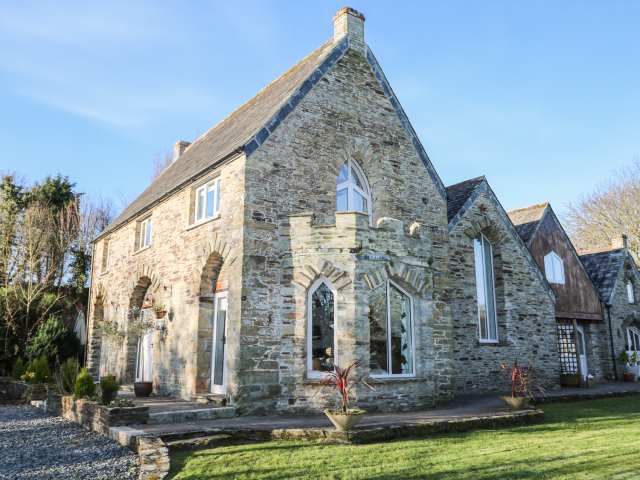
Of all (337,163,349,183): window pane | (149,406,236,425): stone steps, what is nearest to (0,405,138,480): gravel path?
(149,406,236,425): stone steps

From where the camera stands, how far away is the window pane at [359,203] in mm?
14461

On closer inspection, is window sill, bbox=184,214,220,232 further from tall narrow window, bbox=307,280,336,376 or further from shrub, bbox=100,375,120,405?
shrub, bbox=100,375,120,405

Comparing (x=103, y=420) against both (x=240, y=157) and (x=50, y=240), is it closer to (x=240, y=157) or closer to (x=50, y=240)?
(x=240, y=157)

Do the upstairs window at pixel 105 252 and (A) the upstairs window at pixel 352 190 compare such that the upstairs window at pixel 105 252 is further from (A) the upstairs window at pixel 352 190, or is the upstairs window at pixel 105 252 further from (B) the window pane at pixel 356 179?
(B) the window pane at pixel 356 179

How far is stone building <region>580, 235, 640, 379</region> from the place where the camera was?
22375mm

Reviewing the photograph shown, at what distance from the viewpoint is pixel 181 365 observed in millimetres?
14320

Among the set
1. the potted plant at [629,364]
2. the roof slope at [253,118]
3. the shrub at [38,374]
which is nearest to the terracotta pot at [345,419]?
the roof slope at [253,118]

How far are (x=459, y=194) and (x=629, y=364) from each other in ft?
37.0

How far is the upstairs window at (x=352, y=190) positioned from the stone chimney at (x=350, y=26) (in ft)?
11.6

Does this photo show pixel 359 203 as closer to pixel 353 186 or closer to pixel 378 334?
pixel 353 186

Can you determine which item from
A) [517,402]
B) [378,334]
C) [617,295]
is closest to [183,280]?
[378,334]

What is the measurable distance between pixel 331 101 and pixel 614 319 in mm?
16282

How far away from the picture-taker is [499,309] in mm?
17703

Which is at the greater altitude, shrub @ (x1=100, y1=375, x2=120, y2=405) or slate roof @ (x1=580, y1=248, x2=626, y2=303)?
slate roof @ (x1=580, y1=248, x2=626, y2=303)
